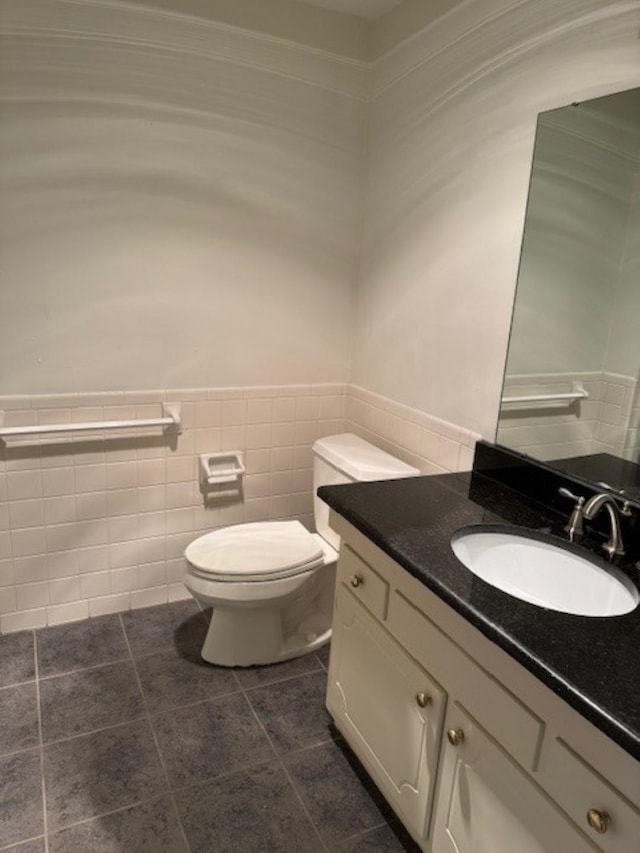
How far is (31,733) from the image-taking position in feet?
5.65

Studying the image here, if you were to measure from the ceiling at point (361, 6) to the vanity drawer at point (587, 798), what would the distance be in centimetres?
235

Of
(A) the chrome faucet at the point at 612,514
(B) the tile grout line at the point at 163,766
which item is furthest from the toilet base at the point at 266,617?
(A) the chrome faucet at the point at 612,514

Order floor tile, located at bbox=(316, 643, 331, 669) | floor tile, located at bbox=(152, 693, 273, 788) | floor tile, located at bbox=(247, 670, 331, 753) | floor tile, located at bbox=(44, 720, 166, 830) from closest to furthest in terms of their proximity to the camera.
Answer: floor tile, located at bbox=(44, 720, 166, 830) < floor tile, located at bbox=(152, 693, 273, 788) < floor tile, located at bbox=(247, 670, 331, 753) < floor tile, located at bbox=(316, 643, 331, 669)

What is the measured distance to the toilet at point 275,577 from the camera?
1878 mm

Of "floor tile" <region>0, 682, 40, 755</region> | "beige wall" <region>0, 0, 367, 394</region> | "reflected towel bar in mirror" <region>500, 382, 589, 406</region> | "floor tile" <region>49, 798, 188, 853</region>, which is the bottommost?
"floor tile" <region>49, 798, 188, 853</region>

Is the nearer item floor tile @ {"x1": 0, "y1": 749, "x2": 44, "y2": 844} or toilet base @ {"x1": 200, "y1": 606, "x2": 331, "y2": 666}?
floor tile @ {"x1": 0, "y1": 749, "x2": 44, "y2": 844}

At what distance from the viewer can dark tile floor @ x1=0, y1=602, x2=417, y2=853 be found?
1.45 m

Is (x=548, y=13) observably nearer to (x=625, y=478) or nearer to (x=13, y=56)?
(x=625, y=478)

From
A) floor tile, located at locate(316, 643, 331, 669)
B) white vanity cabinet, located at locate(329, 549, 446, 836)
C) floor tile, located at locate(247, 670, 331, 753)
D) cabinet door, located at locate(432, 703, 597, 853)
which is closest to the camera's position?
cabinet door, located at locate(432, 703, 597, 853)

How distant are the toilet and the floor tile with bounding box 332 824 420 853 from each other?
27.5 inches

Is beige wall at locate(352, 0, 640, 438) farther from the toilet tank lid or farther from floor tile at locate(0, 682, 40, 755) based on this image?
floor tile at locate(0, 682, 40, 755)

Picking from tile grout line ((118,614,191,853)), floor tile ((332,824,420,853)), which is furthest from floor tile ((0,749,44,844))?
floor tile ((332,824,420,853))

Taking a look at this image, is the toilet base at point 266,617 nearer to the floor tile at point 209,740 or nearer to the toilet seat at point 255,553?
the toilet seat at point 255,553

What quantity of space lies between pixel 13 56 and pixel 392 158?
1.31 metres
